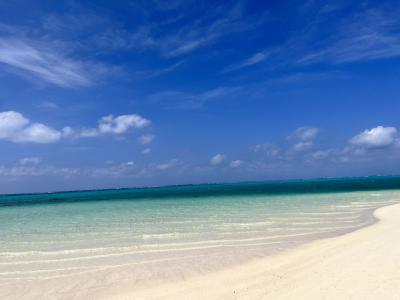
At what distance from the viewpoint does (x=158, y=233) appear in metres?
18.4

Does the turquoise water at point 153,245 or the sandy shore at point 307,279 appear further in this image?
the turquoise water at point 153,245

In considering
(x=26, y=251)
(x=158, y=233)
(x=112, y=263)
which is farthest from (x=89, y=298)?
(x=158, y=233)

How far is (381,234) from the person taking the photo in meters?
14.8

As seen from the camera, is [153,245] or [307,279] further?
[153,245]

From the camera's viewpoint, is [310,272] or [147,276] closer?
[310,272]

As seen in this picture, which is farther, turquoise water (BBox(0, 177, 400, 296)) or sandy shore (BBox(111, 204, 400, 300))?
turquoise water (BBox(0, 177, 400, 296))

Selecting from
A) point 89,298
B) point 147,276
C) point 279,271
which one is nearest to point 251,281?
point 279,271

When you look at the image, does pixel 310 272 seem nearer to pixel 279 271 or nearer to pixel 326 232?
pixel 279 271

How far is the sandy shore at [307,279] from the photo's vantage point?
26.1 ft

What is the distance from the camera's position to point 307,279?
9008 mm

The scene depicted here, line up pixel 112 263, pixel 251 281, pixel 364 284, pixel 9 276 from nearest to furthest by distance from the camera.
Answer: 1. pixel 364 284
2. pixel 251 281
3. pixel 9 276
4. pixel 112 263

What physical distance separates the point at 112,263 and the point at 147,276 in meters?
2.43

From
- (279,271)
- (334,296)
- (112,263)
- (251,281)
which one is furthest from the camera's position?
(112,263)

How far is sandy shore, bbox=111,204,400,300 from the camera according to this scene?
797cm
